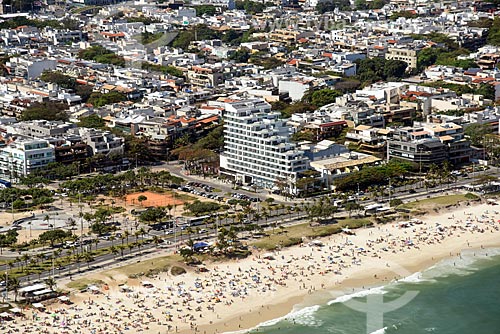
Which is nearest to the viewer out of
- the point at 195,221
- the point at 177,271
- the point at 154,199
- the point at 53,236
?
the point at 177,271

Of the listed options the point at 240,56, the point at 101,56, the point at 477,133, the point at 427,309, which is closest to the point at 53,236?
the point at 427,309

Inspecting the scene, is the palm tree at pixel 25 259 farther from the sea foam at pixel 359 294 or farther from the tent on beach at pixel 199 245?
the sea foam at pixel 359 294

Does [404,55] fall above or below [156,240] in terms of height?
above

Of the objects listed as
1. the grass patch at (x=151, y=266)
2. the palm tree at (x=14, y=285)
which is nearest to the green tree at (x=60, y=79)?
the grass patch at (x=151, y=266)

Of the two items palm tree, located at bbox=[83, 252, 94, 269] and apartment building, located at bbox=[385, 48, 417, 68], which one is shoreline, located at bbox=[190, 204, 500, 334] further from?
apartment building, located at bbox=[385, 48, 417, 68]

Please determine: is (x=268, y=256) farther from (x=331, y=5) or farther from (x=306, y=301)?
(x=331, y=5)

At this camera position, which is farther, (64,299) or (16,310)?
(64,299)
